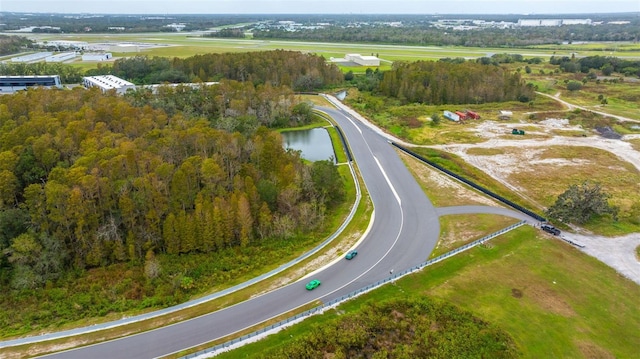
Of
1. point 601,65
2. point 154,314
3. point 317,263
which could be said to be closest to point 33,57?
point 154,314

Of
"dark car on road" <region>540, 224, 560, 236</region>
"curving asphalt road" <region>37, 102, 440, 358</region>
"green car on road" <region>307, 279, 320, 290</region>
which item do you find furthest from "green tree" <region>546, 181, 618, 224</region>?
"green car on road" <region>307, 279, 320, 290</region>

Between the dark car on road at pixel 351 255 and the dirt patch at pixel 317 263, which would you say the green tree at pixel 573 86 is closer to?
the dirt patch at pixel 317 263

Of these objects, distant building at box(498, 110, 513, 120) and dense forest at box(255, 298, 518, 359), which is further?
distant building at box(498, 110, 513, 120)

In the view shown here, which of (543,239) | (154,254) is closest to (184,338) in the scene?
(154,254)

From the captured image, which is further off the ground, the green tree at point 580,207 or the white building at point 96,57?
the white building at point 96,57

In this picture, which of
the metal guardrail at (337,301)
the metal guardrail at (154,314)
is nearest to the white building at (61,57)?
the metal guardrail at (154,314)

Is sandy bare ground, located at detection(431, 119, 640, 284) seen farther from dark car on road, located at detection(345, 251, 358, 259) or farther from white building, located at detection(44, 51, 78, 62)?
white building, located at detection(44, 51, 78, 62)

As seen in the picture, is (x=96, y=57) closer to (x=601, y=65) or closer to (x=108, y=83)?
(x=108, y=83)
